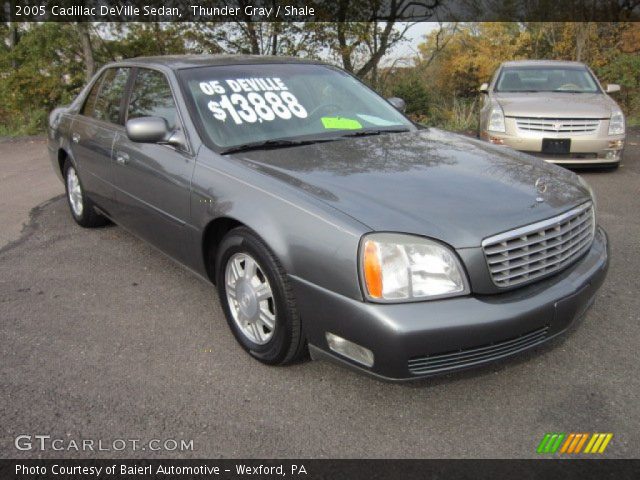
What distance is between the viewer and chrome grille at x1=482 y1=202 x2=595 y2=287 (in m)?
2.35

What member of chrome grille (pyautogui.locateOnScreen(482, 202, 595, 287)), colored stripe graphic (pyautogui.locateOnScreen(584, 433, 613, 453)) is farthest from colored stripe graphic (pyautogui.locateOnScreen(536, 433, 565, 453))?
chrome grille (pyautogui.locateOnScreen(482, 202, 595, 287))

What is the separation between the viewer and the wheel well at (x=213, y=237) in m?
2.95

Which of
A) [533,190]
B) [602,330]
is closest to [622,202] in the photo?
[602,330]

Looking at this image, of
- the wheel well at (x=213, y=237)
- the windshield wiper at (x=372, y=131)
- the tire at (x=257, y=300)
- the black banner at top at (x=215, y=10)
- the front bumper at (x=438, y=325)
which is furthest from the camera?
the black banner at top at (x=215, y=10)

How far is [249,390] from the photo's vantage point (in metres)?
2.69

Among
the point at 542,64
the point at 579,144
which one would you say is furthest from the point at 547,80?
the point at 579,144

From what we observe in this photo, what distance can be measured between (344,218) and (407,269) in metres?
0.34

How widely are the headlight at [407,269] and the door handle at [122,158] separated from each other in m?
2.20

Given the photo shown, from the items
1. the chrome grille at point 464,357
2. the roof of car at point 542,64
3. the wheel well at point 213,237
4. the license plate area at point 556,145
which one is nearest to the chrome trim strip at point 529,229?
the chrome grille at point 464,357

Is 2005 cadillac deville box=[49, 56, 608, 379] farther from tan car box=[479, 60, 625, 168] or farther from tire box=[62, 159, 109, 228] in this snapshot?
tan car box=[479, 60, 625, 168]

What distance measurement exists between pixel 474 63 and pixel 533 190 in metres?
23.8

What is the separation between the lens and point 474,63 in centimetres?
2466

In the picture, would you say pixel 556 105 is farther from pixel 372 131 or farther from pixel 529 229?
pixel 529 229

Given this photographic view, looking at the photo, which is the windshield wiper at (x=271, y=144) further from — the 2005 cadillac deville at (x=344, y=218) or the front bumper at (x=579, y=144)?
the front bumper at (x=579, y=144)
